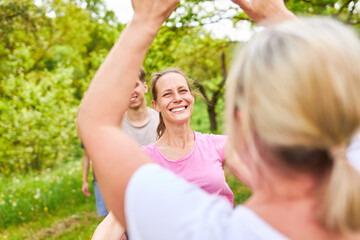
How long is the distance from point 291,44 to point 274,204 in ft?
1.05

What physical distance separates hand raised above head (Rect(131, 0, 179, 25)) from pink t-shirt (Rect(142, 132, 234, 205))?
129 centimetres

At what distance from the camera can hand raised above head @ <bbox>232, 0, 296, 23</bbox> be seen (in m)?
1.14

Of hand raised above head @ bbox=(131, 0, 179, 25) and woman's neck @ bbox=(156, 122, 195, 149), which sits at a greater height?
hand raised above head @ bbox=(131, 0, 179, 25)

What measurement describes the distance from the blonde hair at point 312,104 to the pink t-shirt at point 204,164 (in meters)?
1.33

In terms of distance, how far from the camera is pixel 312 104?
62 centimetres

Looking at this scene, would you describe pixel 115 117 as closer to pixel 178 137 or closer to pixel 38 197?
pixel 178 137

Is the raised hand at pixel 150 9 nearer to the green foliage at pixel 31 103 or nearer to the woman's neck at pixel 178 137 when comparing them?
the woman's neck at pixel 178 137

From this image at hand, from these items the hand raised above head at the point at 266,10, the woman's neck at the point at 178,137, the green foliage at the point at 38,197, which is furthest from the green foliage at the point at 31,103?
the hand raised above head at the point at 266,10

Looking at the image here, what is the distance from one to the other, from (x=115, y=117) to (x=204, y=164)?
4.39 feet

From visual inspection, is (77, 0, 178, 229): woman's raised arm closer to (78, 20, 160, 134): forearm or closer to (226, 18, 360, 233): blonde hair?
(78, 20, 160, 134): forearm

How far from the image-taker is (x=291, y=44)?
67cm

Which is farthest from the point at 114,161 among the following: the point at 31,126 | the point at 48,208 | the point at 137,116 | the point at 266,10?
the point at 31,126

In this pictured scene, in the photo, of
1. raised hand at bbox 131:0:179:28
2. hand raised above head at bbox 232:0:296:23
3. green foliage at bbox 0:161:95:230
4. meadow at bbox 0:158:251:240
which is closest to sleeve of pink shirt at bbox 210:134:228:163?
hand raised above head at bbox 232:0:296:23

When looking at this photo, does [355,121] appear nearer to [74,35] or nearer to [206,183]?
[206,183]
